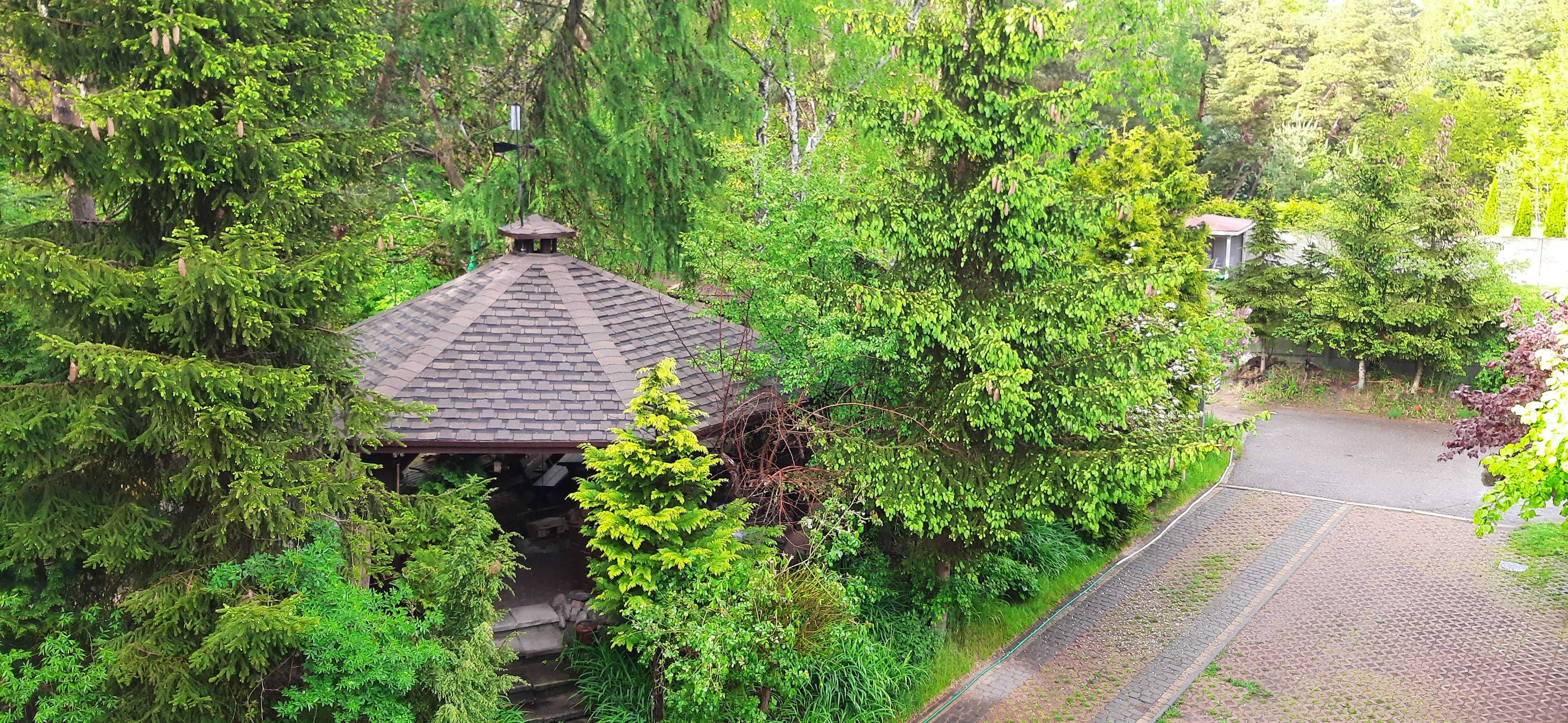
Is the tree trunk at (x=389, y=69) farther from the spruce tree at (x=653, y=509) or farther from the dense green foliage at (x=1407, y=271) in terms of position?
the dense green foliage at (x=1407, y=271)

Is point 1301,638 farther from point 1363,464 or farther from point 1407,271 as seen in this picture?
point 1407,271

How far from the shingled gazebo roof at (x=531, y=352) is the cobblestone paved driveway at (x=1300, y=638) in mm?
4948

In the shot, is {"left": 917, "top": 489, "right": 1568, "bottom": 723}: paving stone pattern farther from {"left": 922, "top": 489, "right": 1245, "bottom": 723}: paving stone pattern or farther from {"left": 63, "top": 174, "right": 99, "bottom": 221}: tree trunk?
{"left": 63, "top": 174, "right": 99, "bottom": 221}: tree trunk

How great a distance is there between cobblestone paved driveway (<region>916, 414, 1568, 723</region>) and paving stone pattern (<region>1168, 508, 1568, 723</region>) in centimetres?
2

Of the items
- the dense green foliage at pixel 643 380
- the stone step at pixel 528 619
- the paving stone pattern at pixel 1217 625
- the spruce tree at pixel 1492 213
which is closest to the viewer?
the dense green foliage at pixel 643 380

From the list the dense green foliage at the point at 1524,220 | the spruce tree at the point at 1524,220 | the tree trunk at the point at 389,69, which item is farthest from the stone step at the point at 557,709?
the dense green foliage at the point at 1524,220

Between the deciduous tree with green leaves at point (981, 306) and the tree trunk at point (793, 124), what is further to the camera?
the tree trunk at point (793, 124)

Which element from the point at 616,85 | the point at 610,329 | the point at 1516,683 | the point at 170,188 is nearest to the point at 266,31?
the point at 170,188

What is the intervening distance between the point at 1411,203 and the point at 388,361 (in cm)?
2201

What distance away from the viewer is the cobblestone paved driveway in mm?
11195

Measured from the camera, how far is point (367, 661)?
24.6ft

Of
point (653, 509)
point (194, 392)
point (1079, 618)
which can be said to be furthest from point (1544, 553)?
point (194, 392)

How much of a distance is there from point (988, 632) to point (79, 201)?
1125cm

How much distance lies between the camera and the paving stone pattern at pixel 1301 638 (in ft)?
36.7
